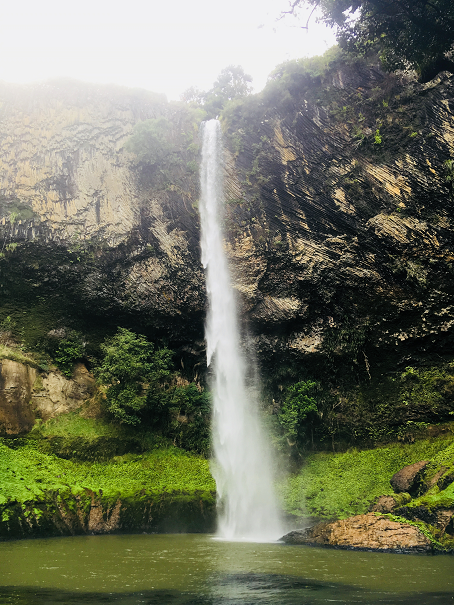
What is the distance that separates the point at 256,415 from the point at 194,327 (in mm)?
4663

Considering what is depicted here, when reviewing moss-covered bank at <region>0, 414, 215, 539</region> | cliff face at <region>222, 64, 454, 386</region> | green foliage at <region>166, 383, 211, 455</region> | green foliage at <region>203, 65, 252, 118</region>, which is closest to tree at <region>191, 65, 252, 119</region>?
green foliage at <region>203, 65, 252, 118</region>

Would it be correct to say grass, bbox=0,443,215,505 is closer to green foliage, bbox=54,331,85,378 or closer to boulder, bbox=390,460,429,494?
green foliage, bbox=54,331,85,378

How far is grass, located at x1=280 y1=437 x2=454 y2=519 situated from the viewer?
41.0ft

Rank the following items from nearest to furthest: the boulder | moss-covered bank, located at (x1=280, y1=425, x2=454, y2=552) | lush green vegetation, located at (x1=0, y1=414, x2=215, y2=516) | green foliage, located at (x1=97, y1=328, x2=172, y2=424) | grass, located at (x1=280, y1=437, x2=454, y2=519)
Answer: moss-covered bank, located at (x1=280, y1=425, x2=454, y2=552) → the boulder → lush green vegetation, located at (x1=0, y1=414, x2=215, y2=516) → grass, located at (x1=280, y1=437, x2=454, y2=519) → green foliage, located at (x1=97, y1=328, x2=172, y2=424)

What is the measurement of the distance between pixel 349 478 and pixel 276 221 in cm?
991

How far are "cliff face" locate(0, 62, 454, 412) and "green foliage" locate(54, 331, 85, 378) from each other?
82 centimetres

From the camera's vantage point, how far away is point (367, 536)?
923 centimetres

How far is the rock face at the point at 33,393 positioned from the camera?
14.2m

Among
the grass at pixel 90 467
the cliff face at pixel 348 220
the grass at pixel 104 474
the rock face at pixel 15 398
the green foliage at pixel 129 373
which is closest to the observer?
the grass at pixel 104 474

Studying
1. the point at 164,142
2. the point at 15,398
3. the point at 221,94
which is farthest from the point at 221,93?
the point at 15,398

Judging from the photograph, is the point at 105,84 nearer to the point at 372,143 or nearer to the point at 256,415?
the point at 372,143

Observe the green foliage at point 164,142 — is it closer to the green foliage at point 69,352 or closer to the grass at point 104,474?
the green foliage at point 69,352

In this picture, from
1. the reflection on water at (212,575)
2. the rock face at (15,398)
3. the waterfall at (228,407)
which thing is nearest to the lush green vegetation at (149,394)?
the waterfall at (228,407)

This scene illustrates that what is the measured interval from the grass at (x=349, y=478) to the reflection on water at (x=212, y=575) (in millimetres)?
3803
